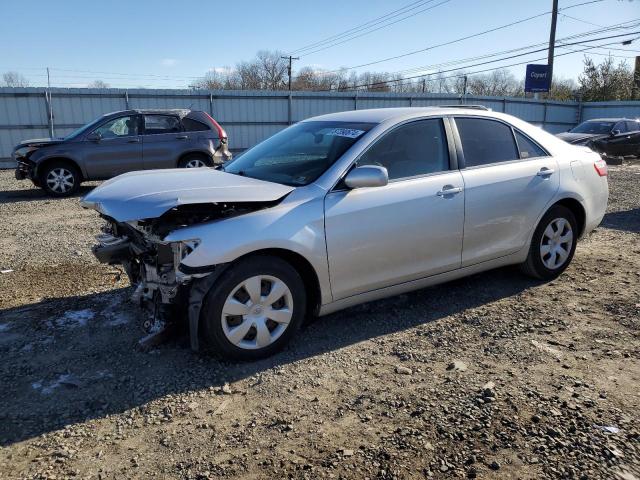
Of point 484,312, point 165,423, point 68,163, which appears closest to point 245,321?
point 165,423

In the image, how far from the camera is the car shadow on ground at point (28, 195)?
10.7 meters

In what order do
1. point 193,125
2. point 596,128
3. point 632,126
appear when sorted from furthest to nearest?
point 632,126, point 596,128, point 193,125

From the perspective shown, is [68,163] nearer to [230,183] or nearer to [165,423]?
[230,183]

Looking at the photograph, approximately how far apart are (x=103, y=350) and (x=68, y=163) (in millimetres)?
8405

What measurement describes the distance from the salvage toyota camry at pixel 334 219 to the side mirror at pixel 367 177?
1cm

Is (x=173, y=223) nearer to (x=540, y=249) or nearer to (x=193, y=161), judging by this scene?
(x=540, y=249)

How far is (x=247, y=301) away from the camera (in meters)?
3.48

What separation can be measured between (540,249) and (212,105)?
15.7 meters

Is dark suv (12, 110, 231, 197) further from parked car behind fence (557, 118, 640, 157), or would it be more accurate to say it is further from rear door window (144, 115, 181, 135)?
parked car behind fence (557, 118, 640, 157)

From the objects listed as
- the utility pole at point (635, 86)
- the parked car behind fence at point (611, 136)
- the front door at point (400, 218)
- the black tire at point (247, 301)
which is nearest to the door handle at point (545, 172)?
the front door at point (400, 218)

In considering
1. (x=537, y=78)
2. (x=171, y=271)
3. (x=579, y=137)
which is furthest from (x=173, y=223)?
(x=537, y=78)

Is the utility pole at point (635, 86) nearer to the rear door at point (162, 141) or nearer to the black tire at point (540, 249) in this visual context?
the rear door at point (162, 141)

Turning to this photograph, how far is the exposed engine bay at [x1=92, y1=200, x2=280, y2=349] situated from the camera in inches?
132

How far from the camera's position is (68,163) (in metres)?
10.9
